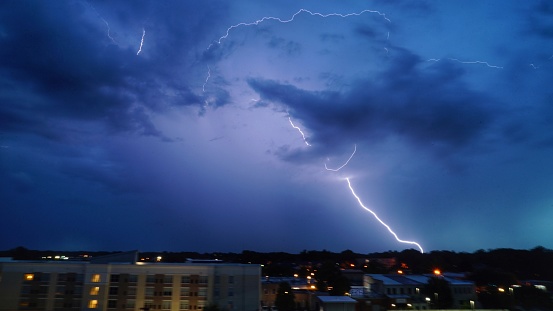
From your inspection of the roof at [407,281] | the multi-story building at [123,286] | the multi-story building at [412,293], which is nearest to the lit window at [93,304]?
the multi-story building at [123,286]

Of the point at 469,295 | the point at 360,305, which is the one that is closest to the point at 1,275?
the point at 360,305

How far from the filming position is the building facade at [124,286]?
775 inches

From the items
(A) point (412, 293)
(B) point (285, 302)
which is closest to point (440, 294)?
(A) point (412, 293)

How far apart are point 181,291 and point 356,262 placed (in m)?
48.1

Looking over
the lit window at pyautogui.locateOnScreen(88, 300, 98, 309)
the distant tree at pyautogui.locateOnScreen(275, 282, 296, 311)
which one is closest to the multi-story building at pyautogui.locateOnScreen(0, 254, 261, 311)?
the lit window at pyautogui.locateOnScreen(88, 300, 98, 309)

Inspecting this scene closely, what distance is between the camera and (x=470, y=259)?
1861 inches

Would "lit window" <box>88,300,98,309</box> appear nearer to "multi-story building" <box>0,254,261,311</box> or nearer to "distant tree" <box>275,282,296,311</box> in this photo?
"multi-story building" <box>0,254,261,311</box>

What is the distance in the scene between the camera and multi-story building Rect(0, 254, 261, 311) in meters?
19.7

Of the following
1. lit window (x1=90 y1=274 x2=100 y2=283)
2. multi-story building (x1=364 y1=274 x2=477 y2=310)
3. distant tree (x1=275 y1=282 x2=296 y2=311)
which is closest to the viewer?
lit window (x1=90 y1=274 x2=100 y2=283)

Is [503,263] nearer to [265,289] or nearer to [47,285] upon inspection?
[265,289]

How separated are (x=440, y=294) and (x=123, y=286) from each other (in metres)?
20.1

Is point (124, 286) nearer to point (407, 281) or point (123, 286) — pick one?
point (123, 286)

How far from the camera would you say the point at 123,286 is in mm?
20281

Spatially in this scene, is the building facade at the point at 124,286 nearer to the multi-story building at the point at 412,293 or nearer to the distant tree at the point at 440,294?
the multi-story building at the point at 412,293
